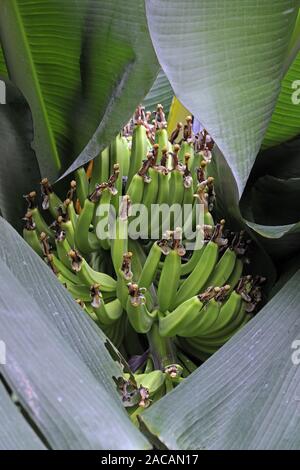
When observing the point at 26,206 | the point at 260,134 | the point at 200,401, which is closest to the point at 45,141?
the point at 26,206

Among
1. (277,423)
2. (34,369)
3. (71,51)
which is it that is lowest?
(277,423)

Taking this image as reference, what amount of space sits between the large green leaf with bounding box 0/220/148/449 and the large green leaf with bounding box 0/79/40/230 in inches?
9.3

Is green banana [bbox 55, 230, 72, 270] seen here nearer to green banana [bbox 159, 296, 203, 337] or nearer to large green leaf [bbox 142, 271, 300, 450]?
green banana [bbox 159, 296, 203, 337]

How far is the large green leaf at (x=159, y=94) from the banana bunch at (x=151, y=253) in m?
0.26

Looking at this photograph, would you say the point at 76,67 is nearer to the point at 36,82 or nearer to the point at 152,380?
the point at 36,82

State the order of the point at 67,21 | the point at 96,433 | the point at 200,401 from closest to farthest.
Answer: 1. the point at 96,433
2. the point at 200,401
3. the point at 67,21

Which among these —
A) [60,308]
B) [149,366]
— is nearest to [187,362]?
[149,366]

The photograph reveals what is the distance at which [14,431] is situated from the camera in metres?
0.37

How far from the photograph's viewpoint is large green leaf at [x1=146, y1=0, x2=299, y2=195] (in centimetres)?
52

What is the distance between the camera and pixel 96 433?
371 mm

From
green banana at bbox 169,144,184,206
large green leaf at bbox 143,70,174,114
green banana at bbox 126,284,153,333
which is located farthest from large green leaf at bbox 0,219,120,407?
large green leaf at bbox 143,70,174,114

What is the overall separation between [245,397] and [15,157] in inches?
15.2

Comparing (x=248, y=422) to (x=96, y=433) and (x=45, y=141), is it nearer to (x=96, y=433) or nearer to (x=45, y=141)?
(x=96, y=433)

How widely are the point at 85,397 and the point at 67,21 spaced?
0.43 m
